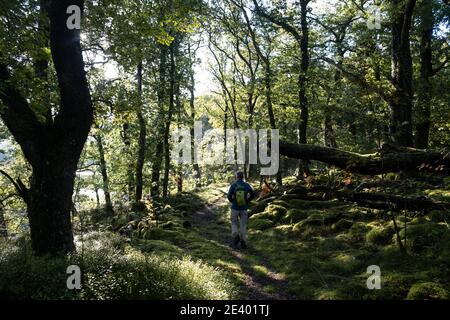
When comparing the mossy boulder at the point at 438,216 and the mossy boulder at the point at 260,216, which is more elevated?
the mossy boulder at the point at 438,216

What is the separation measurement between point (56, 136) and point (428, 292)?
9069 mm

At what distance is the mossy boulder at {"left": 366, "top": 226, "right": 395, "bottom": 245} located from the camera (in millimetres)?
9406

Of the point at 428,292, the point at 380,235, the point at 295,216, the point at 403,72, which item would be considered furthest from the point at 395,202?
the point at 403,72

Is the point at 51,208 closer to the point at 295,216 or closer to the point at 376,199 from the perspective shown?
the point at 295,216

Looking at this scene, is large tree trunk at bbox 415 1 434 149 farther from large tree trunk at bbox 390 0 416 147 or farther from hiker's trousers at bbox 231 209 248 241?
hiker's trousers at bbox 231 209 248 241

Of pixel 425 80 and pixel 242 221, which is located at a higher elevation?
pixel 425 80

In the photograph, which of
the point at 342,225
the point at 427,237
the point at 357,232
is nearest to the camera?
the point at 427,237

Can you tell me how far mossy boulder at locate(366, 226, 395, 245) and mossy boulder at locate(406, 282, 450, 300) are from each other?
2.82 m

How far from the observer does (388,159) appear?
12.0 m

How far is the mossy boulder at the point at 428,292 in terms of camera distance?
6.20 meters

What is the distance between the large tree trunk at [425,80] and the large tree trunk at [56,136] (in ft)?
44.1

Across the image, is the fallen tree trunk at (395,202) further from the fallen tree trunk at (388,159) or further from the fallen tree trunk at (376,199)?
the fallen tree trunk at (388,159)

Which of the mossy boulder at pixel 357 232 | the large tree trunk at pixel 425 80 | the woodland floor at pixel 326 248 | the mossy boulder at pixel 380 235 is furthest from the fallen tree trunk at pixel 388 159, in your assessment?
the large tree trunk at pixel 425 80
